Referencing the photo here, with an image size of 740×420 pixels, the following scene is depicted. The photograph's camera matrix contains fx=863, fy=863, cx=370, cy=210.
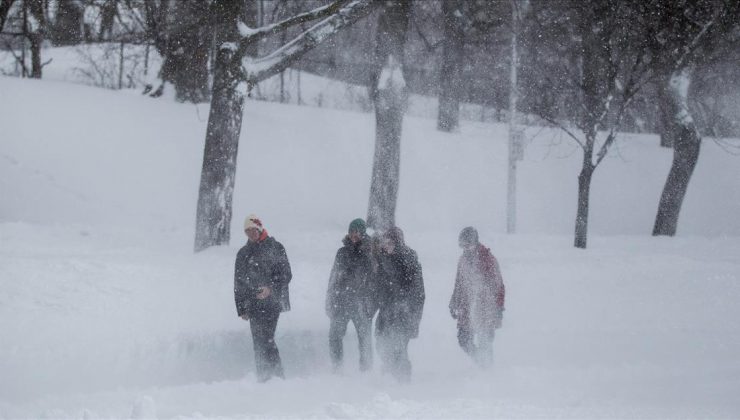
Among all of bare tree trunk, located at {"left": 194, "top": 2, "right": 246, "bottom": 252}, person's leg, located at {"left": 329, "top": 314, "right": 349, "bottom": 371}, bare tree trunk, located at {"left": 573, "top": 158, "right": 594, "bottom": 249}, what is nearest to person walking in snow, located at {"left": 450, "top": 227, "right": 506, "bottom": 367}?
person's leg, located at {"left": 329, "top": 314, "right": 349, "bottom": 371}

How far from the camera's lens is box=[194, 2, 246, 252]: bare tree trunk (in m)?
13.2

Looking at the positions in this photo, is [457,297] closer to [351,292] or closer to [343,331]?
[351,292]

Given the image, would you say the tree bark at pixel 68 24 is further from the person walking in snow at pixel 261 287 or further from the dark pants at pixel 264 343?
the dark pants at pixel 264 343

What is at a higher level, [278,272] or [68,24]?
[68,24]

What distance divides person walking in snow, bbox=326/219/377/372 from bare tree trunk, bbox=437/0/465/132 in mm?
16087

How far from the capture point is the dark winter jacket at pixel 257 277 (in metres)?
8.27

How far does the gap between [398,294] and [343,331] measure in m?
0.79

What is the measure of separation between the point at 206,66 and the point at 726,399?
18386mm

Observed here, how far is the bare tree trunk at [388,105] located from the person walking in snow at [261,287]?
26.3 feet

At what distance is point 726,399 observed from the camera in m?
7.68

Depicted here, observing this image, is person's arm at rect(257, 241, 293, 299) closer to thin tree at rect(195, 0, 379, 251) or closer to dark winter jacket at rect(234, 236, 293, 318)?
dark winter jacket at rect(234, 236, 293, 318)

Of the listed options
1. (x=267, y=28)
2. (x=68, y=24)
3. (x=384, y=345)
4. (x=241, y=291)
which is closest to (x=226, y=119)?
(x=267, y=28)

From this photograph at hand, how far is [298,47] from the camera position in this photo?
1373 centimetres

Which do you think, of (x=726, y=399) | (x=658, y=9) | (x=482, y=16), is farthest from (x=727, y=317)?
(x=482, y=16)
